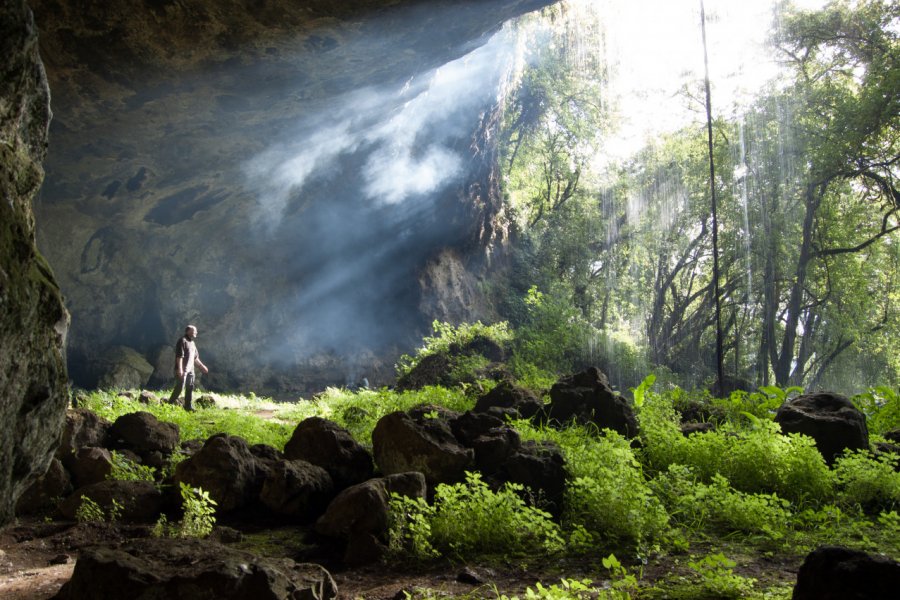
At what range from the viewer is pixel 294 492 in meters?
5.98

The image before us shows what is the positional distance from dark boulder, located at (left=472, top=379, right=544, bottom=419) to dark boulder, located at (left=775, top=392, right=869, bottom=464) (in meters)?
2.84

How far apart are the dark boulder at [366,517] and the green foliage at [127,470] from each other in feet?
7.91

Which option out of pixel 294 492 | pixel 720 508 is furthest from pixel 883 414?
pixel 294 492

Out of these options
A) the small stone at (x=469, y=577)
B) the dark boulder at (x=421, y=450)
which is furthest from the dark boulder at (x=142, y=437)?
the small stone at (x=469, y=577)

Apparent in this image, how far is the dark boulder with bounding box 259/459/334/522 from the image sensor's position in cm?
594

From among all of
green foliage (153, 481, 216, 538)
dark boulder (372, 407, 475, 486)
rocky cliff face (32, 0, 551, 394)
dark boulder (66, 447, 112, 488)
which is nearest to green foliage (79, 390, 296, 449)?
dark boulder (66, 447, 112, 488)

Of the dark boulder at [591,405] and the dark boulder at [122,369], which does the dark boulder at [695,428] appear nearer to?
the dark boulder at [591,405]

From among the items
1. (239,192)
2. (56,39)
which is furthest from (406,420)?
Answer: (239,192)

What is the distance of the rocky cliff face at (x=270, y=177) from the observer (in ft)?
32.2

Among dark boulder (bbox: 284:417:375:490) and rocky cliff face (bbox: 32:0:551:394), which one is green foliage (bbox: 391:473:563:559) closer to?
dark boulder (bbox: 284:417:375:490)

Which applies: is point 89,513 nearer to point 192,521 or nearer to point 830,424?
point 192,521

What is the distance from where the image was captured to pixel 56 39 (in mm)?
9133

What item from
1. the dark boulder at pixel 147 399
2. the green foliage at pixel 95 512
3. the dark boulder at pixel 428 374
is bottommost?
the green foliage at pixel 95 512

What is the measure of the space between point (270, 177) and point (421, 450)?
1206 cm
